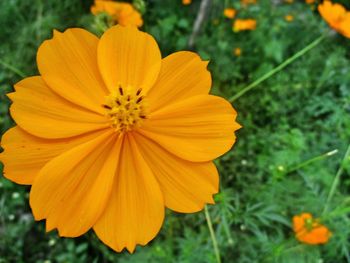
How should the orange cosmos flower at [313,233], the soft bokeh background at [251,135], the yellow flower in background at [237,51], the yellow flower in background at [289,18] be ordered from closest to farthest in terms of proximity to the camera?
1. the orange cosmos flower at [313,233]
2. the soft bokeh background at [251,135]
3. the yellow flower in background at [237,51]
4. the yellow flower in background at [289,18]

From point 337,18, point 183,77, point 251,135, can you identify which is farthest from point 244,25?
point 183,77

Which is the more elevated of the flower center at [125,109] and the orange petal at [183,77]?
the orange petal at [183,77]

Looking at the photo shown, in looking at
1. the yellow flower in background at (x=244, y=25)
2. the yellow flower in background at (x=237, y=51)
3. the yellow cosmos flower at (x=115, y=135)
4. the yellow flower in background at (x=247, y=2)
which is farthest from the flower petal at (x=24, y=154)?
the yellow flower in background at (x=247, y=2)

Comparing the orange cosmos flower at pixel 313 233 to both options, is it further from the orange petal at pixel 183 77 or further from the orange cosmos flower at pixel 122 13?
the orange cosmos flower at pixel 122 13

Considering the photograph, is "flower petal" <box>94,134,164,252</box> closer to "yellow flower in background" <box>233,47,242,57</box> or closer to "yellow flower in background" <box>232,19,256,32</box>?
"yellow flower in background" <box>233,47,242,57</box>

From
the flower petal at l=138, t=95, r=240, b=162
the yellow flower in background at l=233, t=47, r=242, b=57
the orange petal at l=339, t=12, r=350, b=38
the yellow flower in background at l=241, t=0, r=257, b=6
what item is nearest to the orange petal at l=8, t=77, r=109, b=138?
the flower petal at l=138, t=95, r=240, b=162

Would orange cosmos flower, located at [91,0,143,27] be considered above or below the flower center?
below

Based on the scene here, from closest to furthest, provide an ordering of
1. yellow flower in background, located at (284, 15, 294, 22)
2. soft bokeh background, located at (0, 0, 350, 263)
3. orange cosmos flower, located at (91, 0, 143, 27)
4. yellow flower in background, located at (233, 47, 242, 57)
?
orange cosmos flower, located at (91, 0, 143, 27)
soft bokeh background, located at (0, 0, 350, 263)
yellow flower in background, located at (233, 47, 242, 57)
yellow flower in background, located at (284, 15, 294, 22)

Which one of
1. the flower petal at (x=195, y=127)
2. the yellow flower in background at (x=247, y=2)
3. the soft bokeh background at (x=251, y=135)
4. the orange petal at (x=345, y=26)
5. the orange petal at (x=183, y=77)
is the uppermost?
the orange petal at (x=183, y=77)

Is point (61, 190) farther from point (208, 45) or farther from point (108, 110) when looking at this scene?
point (208, 45)
